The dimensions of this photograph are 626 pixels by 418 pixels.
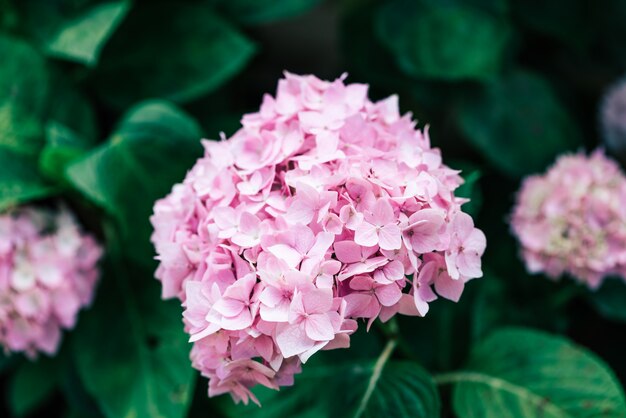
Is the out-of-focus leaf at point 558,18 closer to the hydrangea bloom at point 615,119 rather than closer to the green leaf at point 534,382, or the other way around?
the hydrangea bloom at point 615,119

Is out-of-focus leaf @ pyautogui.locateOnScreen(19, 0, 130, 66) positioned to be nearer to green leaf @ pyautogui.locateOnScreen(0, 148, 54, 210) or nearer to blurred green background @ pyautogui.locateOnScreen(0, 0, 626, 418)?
blurred green background @ pyautogui.locateOnScreen(0, 0, 626, 418)

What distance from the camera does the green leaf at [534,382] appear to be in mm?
799

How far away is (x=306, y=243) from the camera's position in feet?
1.73

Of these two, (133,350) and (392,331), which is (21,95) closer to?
(133,350)

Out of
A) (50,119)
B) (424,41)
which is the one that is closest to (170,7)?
(50,119)

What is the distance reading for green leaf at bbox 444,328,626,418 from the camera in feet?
2.62

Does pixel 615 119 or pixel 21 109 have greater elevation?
pixel 615 119

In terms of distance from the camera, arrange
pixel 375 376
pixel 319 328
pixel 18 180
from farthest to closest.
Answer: pixel 18 180 → pixel 375 376 → pixel 319 328

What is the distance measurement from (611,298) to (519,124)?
34 cm

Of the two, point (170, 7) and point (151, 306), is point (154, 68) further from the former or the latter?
point (151, 306)

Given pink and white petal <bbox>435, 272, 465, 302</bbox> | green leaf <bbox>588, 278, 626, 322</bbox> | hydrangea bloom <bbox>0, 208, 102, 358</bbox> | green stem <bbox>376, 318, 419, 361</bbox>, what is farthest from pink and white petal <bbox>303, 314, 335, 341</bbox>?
green leaf <bbox>588, 278, 626, 322</bbox>

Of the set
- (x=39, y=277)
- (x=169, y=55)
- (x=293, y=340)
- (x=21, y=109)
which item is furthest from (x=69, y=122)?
(x=293, y=340)

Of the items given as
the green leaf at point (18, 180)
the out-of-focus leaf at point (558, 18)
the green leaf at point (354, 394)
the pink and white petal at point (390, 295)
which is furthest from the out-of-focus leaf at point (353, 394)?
the out-of-focus leaf at point (558, 18)

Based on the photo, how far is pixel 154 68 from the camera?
1.19m
